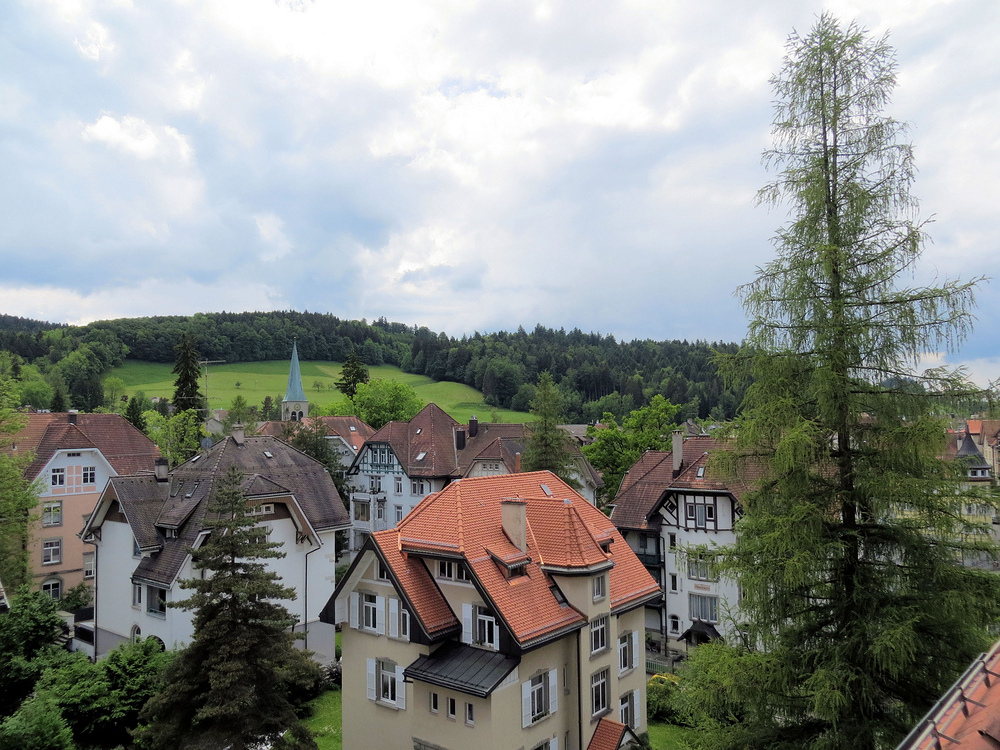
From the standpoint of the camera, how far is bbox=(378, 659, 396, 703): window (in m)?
18.9

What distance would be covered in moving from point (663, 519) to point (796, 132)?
25.4 meters

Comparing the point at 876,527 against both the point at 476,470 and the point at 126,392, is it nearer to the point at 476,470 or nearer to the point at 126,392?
the point at 476,470

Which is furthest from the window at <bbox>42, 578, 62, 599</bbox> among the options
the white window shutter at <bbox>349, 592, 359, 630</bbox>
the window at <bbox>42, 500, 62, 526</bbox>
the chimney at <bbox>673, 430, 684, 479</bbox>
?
the chimney at <bbox>673, 430, 684, 479</bbox>

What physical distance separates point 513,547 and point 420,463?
32.5m

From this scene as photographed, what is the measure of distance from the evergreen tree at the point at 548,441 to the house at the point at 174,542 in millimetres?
12411

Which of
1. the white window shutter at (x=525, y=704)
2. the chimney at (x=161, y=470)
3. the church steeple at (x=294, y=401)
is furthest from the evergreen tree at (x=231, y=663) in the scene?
the church steeple at (x=294, y=401)

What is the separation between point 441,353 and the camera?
5974 inches

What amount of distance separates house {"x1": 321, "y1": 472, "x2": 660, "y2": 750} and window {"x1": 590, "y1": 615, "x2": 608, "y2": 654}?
0.14 feet

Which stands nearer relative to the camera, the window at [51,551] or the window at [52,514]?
the window at [52,514]

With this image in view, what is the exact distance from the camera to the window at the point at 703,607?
32188 millimetres

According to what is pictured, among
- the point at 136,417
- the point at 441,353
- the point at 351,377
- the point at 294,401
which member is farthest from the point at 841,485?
the point at 441,353

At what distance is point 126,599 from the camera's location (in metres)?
27.2

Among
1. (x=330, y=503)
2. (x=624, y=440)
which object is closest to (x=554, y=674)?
(x=330, y=503)

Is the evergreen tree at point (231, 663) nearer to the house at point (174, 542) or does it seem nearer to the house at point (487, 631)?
the house at point (487, 631)
